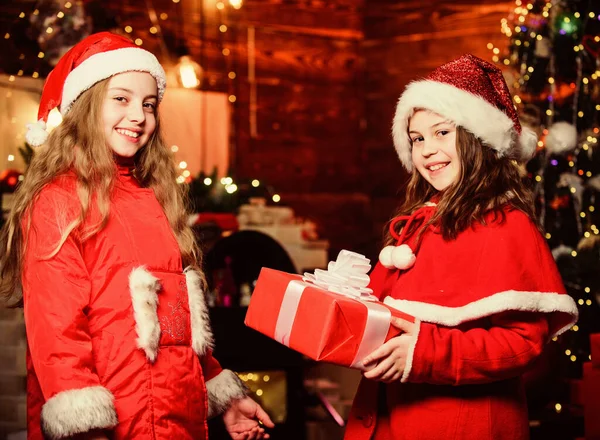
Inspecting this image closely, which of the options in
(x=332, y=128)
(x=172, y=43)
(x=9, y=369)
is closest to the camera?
(x=9, y=369)

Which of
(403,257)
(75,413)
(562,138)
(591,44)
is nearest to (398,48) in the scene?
(591,44)

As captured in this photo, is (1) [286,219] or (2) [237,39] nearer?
(1) [286,219]

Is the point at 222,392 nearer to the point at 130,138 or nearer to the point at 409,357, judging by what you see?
the point at 409,357

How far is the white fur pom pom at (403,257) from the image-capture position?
1895 mm

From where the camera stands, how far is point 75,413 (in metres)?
1.53

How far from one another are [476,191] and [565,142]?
2.38 meters

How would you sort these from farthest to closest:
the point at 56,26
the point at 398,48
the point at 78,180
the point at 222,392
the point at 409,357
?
the point at 398,48
the point at 56,26
the point at 222,392
the point at 78,180
the point at 409,357

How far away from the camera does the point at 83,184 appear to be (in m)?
1.76

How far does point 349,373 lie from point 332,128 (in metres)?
2.44

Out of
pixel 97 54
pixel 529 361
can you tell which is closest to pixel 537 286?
pixel 529 361

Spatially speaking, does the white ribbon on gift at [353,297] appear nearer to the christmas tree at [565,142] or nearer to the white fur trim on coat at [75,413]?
the white fur trim on coat at [75,413]

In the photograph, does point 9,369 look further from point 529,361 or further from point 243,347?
point 529,361

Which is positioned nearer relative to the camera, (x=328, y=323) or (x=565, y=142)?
(x=328, y=323)

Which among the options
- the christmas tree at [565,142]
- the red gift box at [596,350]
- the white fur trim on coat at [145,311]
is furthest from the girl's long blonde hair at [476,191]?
the christmas tree at [565,142]
